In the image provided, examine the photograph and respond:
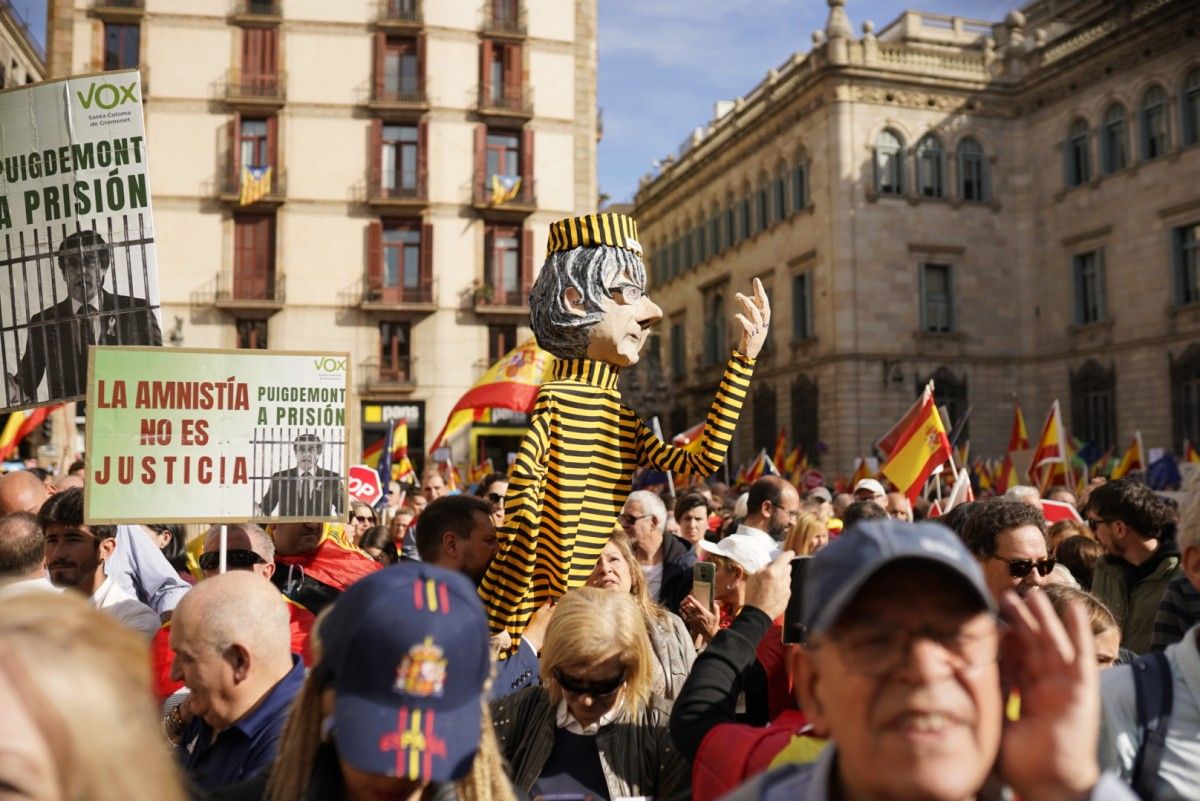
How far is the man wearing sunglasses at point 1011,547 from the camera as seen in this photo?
13.0 ft

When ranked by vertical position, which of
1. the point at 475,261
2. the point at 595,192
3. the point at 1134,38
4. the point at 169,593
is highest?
the point at 1134,38

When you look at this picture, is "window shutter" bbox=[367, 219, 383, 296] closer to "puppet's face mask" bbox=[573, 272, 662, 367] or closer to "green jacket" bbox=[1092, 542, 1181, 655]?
"puppet's face mask" bbox=[573, 272, 662, 367]

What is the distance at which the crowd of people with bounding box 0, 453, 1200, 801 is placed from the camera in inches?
59.2

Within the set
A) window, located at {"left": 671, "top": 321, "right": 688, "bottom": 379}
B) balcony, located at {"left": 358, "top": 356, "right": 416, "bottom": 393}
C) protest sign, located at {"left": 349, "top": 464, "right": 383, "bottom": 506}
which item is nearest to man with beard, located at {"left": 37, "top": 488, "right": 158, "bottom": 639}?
protest sign, located at {"left": 349, "top": 464, "right": 383, "bottom": 506}

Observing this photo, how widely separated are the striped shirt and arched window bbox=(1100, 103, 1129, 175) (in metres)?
27.0

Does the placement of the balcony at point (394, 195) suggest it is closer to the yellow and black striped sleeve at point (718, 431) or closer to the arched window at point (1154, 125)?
the arched window at point (1154, 125)

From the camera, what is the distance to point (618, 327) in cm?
449

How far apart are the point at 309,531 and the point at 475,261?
83.5 feet

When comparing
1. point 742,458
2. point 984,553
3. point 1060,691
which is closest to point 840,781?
point 1060,691

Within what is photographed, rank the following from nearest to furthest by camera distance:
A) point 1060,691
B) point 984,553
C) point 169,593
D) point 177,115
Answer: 1. point 1060,691
2. point 984,553
3. point 169,593
4. point 177,115

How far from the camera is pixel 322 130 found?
29.7 meters

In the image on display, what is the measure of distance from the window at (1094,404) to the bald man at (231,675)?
27791mm

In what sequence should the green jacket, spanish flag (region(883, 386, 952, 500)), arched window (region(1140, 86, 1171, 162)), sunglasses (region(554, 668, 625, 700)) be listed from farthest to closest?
1. arched window (region(1140, 86, 1171, 162))
2. spanish flag (region(883, 386, 952, 500))
3. the green jacket
4. sunglasses (region(554, 668, 625, 700))

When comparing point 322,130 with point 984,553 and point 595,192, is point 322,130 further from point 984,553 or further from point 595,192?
point 984,553
